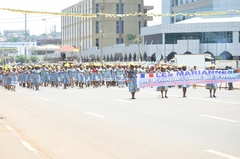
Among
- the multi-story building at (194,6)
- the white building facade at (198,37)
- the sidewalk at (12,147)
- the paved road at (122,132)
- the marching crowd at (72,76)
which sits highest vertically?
the multi-story building at (194,6)

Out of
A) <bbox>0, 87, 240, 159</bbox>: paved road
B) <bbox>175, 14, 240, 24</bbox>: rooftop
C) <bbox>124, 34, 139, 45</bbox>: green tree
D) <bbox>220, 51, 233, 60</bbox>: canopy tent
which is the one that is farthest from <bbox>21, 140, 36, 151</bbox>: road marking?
<bbox>124, 34, 139, 45</bbox>: green tree

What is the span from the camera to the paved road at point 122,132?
1084cm

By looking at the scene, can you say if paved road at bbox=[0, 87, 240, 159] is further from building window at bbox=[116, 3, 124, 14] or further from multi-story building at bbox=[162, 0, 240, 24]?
building window at bbox=[116, 3, 124, 14]

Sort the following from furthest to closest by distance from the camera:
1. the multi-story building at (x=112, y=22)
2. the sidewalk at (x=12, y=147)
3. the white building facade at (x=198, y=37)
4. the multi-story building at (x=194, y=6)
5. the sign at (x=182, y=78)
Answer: the multi-story building at (x=112, y=22), the multi-story building at (x=194, y=6), the white building facade at (x=198, y=37), the sign at (x=182, y=78), the sidewalk at (x=12, y=147)

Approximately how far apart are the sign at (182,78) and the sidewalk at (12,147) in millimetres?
14833

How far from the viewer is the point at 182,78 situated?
1184 inches

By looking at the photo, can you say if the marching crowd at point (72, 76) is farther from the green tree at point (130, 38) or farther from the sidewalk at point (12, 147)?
the green tree at point (130, 38)

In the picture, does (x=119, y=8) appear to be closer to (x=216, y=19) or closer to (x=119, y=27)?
(x=119, y=27)

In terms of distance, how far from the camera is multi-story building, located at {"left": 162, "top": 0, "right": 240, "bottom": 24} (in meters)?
92.4

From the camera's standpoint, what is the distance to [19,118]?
58.0 ft

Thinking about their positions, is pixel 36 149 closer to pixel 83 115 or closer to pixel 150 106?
pixel 83 115

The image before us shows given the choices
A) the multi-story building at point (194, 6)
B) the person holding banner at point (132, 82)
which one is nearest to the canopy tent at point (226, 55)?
the multi-story building at point (194, 6)

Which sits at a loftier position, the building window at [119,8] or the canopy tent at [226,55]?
the building window at [119,8]

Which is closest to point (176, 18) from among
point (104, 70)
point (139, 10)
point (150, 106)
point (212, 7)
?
point (139, 10)
